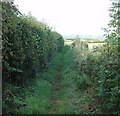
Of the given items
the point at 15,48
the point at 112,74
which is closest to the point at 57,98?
the point at 15,48

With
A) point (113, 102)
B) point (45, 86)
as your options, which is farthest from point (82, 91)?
point (113, 102)

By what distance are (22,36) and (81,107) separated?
4.48m

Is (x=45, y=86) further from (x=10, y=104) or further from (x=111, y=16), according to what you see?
(x=111, y=16)

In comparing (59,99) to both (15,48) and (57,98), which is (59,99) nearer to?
(57,98)

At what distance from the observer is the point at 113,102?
9828 millimetres

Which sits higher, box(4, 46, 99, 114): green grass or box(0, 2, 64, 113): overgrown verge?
box(0, 2, 64, 113): overgrown verge

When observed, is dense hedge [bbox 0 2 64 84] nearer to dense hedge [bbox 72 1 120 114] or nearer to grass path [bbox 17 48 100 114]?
grass path [bbox 17 48 100 114]

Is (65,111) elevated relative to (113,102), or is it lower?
lower

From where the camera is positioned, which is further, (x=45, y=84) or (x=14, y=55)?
(x=45, y=84)

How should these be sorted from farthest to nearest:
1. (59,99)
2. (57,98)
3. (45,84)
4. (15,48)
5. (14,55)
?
(45,84) → (57,98) → (59,99) → (15,48) → (14,55)

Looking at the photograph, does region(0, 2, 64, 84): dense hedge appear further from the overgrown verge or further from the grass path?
the grass path

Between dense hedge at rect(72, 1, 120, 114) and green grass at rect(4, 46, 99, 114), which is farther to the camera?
green grass at rect(4, 46, 99, 114)

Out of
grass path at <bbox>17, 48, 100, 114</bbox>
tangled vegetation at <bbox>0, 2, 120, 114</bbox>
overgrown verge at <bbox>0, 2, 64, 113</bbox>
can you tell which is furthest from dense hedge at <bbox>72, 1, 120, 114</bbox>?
overgrown verge at <bbox>0, 2, 64, 113</bbox>

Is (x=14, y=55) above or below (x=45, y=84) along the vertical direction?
above
